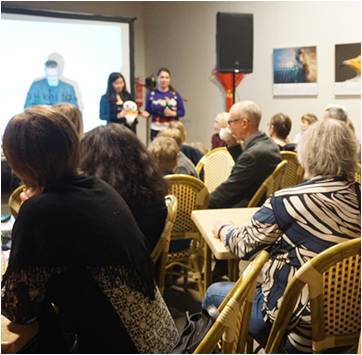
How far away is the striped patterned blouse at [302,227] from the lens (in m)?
1.62

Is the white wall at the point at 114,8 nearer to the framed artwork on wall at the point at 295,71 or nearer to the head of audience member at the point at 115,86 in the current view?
the head of audience member at the point at 115,86

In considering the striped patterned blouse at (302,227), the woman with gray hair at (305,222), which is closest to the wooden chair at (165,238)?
the woman with gray hair at (305,222)

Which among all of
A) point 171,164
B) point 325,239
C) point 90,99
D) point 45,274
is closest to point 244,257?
point 325,239

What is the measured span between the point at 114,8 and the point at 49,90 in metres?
2.37

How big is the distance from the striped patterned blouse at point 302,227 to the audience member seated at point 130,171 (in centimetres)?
45

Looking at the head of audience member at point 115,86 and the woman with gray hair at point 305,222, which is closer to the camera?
the woman with gray hair at point 305,222

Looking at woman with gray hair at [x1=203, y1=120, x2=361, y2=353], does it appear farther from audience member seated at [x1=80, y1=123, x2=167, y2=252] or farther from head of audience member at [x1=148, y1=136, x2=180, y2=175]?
head of audience member at [x1=148, y1=136, x2=180, y2=175]

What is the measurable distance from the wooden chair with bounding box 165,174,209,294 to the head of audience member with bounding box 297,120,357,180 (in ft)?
3.02

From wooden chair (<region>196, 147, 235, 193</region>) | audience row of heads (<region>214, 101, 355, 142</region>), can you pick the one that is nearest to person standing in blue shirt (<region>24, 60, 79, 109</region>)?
audience row of heads (<region>214, 101, 355, 142</region>)

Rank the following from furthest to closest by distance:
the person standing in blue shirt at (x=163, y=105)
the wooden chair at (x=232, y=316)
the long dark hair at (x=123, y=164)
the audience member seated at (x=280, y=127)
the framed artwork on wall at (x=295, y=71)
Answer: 1. the person standing in blue shirt at (x=163, y=105)
2. the framed artwork on wall at (x=295, y=71)
3. the audience member seated at (x=280, y=127)
4. the long dark hair at (x=123, y=164)
5. the wooden chair at (x=232, y=316)

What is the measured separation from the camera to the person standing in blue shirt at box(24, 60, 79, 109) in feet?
19.8

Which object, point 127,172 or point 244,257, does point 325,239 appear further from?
point 127,172

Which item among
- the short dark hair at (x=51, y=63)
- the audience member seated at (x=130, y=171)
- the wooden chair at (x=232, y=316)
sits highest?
the short dark hair at (x=51, y=63)

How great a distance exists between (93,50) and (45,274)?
547cm
